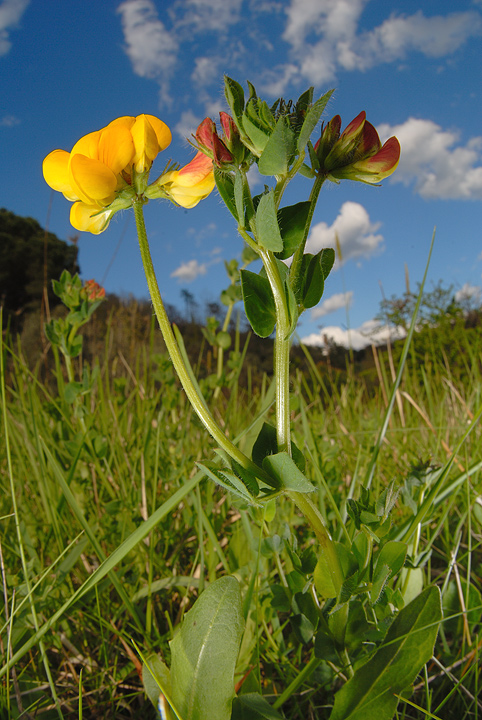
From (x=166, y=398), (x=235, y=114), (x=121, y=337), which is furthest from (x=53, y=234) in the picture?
(x=235, y=114)

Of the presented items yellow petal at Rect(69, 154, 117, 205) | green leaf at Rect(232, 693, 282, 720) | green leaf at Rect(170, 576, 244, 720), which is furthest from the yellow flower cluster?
green leaf at Rect(232, 693, 282, 720)

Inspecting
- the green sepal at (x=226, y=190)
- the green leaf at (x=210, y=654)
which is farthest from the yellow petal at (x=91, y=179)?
the green leaf at (x=210, y=654)

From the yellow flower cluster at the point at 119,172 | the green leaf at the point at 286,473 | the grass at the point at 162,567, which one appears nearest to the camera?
the green leaf at the point at 286,473

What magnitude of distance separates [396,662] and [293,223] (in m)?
0.52

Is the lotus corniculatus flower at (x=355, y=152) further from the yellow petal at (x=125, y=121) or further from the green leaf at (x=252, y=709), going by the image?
the green leaf at (x=252, y=709)

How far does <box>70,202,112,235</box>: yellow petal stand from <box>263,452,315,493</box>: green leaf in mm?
428

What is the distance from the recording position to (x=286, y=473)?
506 mm

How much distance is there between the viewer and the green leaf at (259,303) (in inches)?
21.2

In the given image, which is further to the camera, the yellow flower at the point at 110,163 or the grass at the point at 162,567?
the grass at the point at 162,567

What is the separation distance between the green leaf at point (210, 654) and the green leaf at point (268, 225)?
399mm

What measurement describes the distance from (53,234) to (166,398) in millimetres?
14937

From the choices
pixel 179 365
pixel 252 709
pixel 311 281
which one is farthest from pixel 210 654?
pixel 311 281

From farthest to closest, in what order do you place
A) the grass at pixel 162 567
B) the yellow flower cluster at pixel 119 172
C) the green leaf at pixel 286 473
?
1. the grass at pixel 162 567
2. the yellow flower cluster at pixel 119 172
3. the green leaf at pixel 286 473

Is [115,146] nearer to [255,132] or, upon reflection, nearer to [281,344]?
[255,132]
